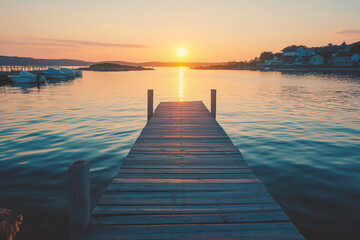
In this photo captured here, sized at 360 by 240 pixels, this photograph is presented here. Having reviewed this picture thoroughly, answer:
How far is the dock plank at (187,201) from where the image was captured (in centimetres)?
351

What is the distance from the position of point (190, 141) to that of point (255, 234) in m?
4.60

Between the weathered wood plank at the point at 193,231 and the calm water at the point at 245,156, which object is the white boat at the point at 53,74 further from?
the weathered wood plank at the point at 193,231

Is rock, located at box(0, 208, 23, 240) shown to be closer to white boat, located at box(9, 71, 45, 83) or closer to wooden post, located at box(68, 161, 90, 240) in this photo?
wooden post, located at box(68, 161, 90, 240)

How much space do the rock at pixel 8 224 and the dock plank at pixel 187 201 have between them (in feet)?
5.77

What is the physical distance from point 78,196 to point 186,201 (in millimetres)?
1749

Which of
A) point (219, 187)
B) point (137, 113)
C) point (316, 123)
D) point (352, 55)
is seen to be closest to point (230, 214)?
point (219, 187)

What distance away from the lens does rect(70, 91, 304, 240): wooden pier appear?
350 centimetres

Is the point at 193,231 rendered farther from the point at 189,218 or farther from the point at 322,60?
the point at 322,60

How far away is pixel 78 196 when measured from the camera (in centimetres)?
323

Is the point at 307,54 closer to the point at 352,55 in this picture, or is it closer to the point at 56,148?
the point at 352,55

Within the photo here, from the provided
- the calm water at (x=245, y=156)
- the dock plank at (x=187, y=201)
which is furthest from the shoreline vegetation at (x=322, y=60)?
the dock plank at (x=187, y=201)

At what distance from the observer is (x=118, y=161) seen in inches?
355

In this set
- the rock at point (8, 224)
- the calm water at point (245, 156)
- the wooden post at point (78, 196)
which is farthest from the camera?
the calm water at point (245, 156)

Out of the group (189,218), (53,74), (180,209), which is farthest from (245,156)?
(53,74)
